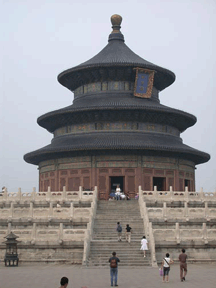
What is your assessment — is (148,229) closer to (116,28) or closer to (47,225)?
(47,225)

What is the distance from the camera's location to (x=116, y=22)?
56000mm

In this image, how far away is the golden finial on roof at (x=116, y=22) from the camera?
55594mm

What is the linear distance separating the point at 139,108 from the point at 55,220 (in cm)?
1861

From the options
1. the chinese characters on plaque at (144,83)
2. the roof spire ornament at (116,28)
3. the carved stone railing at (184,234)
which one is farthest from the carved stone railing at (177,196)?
the roof spire ornament at (116,28)

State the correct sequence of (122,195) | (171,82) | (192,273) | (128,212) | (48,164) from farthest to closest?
(171,82)
(48,164)
(122,195)
(128,212)
(192,273)

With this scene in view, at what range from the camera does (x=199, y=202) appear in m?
34.4

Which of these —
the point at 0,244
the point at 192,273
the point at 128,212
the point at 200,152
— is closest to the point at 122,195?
the point at 128,212

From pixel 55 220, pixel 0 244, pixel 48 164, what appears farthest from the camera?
pixel 48 164

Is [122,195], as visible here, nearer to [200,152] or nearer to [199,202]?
[199,202]

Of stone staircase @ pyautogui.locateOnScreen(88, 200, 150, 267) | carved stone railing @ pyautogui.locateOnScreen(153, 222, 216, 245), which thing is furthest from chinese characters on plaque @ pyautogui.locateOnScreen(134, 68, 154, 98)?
carved stone railing @ pyautogui.locateOnScreen(153, 222, 216, 245)

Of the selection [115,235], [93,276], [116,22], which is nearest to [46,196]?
[115,235]

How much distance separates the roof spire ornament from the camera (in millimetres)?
55656

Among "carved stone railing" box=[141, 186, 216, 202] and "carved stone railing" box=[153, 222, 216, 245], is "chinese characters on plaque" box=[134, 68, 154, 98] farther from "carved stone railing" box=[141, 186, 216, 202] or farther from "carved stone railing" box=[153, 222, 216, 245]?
"carved stone railing" box=[153, 222, 216, 245]

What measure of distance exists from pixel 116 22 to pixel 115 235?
107ft
